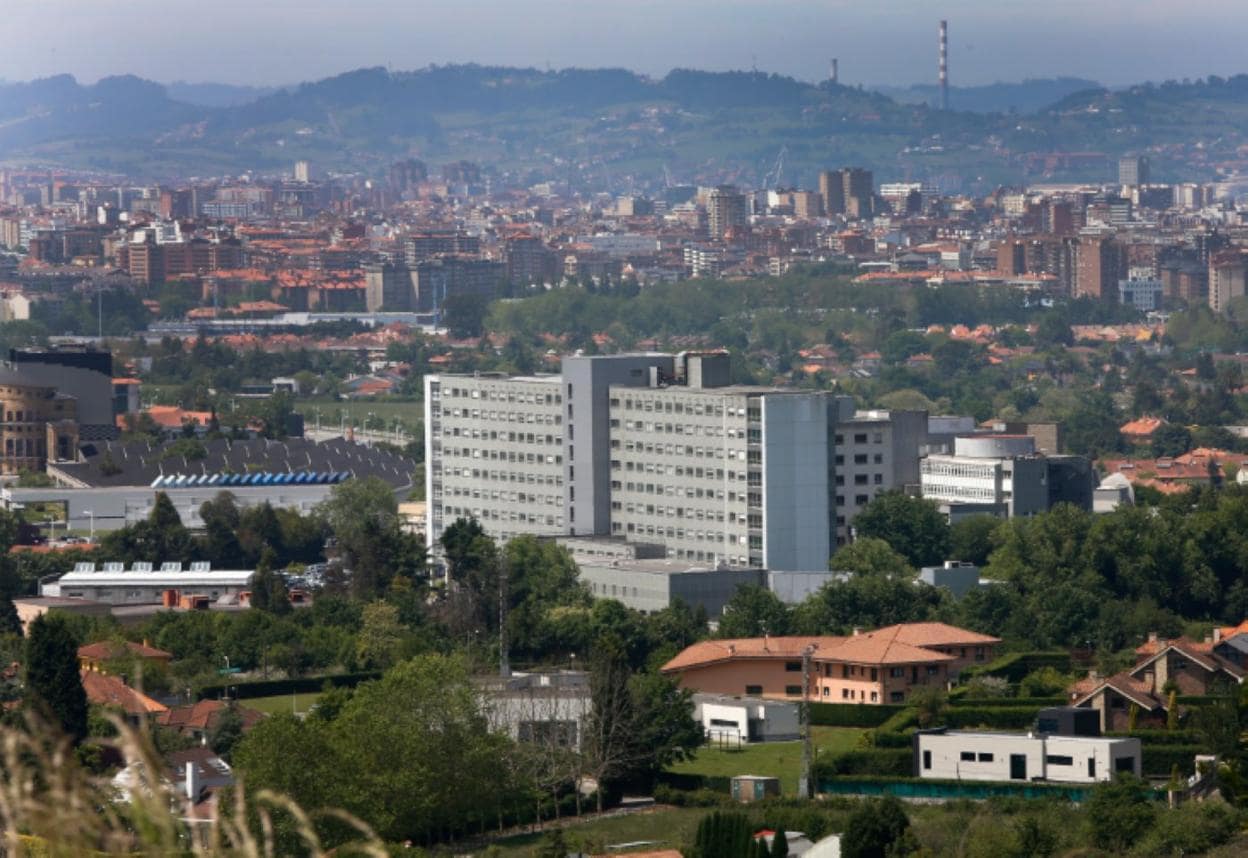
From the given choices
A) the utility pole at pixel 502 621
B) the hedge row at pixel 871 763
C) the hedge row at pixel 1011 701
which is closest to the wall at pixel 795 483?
the utility pole at pixel 502 621

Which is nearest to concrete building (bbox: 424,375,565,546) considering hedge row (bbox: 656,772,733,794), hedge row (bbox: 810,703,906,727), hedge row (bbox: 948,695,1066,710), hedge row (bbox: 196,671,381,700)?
hedge row (bbox: 196,671,381,700)

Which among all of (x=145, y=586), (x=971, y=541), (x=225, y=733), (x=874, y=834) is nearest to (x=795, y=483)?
(x=971, y=541)

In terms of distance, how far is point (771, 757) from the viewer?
73.7ft

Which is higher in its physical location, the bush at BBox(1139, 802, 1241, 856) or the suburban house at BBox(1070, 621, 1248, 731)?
the bush at BBox(1139, 802, 1241, 856)

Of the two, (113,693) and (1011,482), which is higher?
(113,693)

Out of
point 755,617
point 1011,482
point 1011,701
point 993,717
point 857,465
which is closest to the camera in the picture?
point 993,717

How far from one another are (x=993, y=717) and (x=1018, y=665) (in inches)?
130

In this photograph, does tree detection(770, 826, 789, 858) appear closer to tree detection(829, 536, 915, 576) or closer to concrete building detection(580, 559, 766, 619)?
concrete building detection(580, 559, 766, 619)

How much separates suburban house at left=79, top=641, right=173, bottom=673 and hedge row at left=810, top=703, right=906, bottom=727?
219 inches

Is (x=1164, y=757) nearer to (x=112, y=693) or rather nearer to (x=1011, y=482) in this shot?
(x=112, y=693)

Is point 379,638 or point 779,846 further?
point 379,638

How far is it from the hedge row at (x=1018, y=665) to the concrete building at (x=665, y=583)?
4.57m

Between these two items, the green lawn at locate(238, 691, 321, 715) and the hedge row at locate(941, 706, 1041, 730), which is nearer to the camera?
the hedge row at locate(941, 706, 1041, 730)

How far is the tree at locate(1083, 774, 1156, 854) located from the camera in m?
16.4
